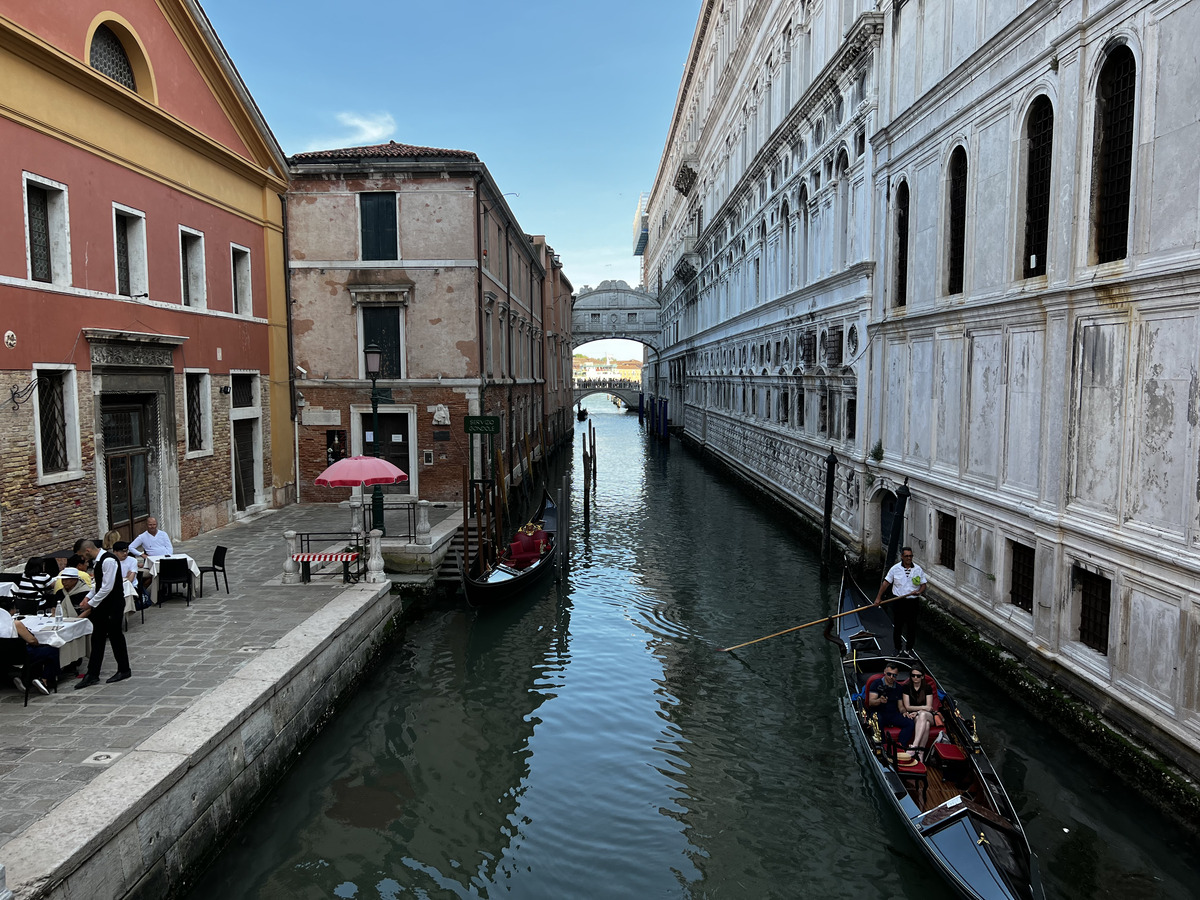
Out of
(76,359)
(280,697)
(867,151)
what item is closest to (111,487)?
(76,359)

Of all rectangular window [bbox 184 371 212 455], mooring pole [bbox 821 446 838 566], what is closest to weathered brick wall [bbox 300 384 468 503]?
rectangular window [bbox 184 371 212 455]

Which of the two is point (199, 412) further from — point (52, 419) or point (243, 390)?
point (52, 419)

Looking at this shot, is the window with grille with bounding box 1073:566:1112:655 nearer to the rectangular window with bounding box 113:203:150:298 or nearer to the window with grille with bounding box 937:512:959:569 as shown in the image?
the window with grille with bounding box 937:512:959:569

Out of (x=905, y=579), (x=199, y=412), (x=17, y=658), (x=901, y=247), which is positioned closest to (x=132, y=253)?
(x=199, y=412)

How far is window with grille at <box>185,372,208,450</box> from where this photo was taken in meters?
13.6

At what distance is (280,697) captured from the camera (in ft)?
24.3

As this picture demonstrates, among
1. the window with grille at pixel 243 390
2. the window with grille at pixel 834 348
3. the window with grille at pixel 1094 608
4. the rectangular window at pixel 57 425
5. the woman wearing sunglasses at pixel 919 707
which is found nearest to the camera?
the woman wearing sunglasses at pixel 919 707

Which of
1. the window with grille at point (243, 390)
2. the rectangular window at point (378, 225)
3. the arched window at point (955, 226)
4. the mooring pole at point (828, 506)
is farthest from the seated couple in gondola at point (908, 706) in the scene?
the rectangular window at point (378, 225)

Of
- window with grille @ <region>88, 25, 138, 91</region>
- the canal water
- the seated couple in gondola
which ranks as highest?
window with grille @ <region>88, 25, 138, 91</region>

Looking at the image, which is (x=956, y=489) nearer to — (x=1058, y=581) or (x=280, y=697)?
(x=1058, y=581)

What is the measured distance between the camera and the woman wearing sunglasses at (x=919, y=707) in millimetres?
6785

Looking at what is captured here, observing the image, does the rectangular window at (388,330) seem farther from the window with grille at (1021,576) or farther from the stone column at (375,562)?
the window with grille at (1021,576)

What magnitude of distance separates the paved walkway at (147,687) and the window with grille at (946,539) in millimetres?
8650

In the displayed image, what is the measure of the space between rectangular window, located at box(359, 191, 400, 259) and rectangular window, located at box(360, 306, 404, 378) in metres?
1.18
